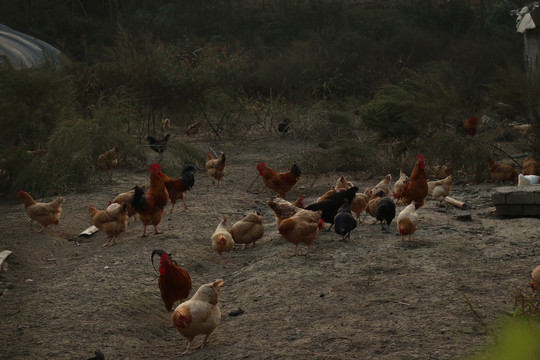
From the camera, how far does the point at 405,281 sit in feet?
18.6

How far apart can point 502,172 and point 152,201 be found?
5726mm

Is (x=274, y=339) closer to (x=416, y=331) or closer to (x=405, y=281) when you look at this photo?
(x=416, y=331)

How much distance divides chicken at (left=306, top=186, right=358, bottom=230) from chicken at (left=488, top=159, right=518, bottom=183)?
136 inches

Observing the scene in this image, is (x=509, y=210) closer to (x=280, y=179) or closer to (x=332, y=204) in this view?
(x=332, y=204)

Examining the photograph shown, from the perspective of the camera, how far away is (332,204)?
7660 mm

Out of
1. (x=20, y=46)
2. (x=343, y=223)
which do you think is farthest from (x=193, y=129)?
(x=20, y=46)

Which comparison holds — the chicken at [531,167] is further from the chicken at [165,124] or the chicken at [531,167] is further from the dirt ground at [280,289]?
the chicken at [165,124]

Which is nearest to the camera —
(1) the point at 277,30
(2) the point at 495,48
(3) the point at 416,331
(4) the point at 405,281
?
(3) the point at 416,331

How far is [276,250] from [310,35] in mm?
22875

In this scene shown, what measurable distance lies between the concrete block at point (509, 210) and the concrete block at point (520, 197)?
0.11 m

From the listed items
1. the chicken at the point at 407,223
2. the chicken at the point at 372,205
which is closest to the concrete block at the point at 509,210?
the chicken at the point at 372,205

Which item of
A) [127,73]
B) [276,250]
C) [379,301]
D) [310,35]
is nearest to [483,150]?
[276,250]

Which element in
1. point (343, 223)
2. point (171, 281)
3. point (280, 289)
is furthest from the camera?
point (343, 223)

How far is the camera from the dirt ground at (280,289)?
4.57m
